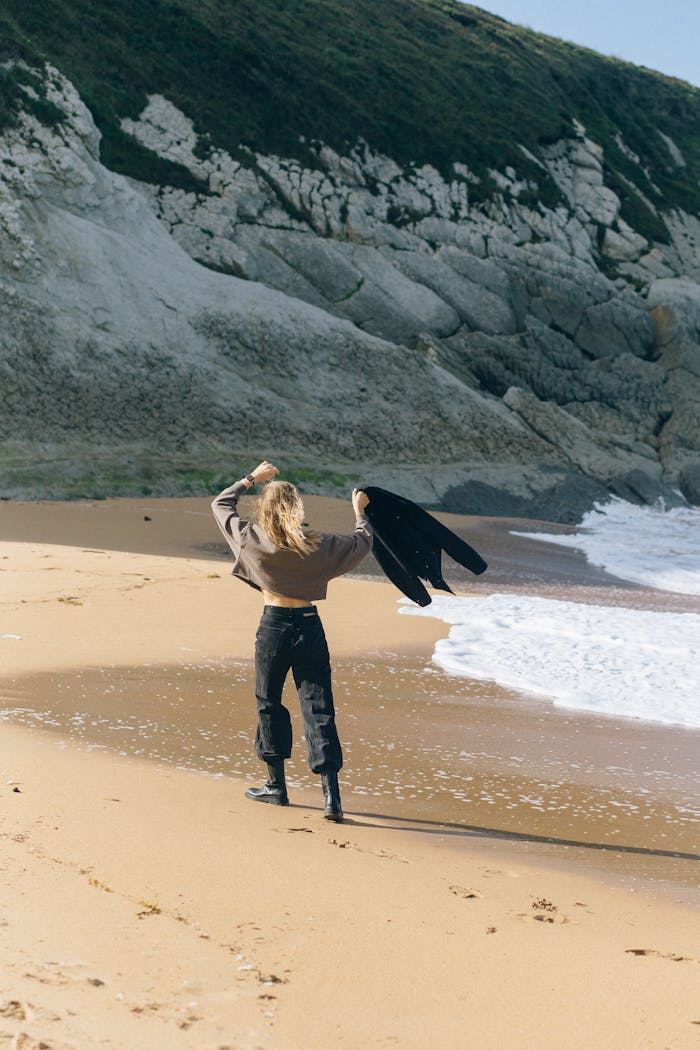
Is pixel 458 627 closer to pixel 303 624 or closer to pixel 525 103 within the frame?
pixel 303 624

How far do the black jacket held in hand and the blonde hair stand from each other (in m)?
0.76

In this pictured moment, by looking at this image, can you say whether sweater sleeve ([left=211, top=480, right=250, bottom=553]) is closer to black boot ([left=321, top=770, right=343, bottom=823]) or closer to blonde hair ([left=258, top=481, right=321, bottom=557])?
blonde hair ([left=258, top=481, right=321, bottom=557])

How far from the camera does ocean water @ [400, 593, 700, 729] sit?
7.46m

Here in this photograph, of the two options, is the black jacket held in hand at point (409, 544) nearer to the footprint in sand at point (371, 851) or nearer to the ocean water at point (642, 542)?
the footprint in sand at point (371, 851)

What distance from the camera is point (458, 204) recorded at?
99.1 feet

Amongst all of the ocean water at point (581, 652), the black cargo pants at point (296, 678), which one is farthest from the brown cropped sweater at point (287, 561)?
the ocean water at point (581, 652)

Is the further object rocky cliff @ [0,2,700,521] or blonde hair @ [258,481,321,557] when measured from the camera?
rocky cliff @ [0,2,700,521]

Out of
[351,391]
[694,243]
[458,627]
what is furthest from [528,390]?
[458,627]

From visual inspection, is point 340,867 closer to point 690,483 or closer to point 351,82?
point 690,483

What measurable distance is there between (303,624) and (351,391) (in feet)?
59.4

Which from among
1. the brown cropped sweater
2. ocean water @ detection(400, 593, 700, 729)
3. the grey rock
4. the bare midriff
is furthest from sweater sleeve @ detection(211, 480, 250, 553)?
the grey rock

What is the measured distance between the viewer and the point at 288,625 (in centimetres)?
472

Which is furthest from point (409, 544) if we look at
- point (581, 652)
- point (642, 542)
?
point (642, 542)

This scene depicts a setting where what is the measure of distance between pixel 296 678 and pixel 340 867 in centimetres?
109
